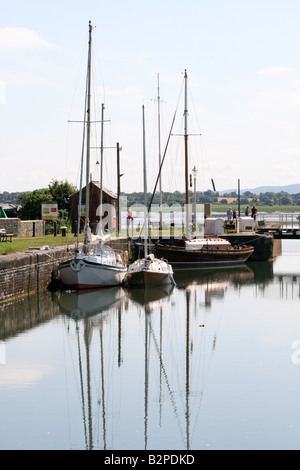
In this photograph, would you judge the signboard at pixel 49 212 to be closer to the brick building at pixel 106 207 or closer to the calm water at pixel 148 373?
the brick building at pixel 106 207

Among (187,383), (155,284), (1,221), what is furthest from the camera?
(1,221)

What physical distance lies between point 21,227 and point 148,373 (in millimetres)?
30590

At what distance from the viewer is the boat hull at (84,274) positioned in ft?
116

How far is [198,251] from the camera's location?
4925 cm

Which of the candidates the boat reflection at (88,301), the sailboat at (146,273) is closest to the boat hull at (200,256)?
the sailboat at (146,273)

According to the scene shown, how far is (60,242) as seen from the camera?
44.6 meters

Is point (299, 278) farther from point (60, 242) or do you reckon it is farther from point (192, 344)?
point (192, 344)

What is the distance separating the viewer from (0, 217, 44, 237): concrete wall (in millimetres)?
48562

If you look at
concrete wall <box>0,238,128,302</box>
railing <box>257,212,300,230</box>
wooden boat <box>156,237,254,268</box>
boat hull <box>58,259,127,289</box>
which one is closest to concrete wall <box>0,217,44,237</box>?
wooden boat <box>156,237,254,268</box>

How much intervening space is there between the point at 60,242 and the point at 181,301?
11.9 m

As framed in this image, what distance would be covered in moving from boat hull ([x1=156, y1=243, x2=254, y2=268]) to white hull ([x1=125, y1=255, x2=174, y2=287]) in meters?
9.42

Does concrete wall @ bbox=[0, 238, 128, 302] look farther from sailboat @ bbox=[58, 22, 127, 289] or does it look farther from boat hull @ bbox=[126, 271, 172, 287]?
boat hull @ bbox=[126, 271, 172, 287]

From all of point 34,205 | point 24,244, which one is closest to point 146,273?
point 24,244
